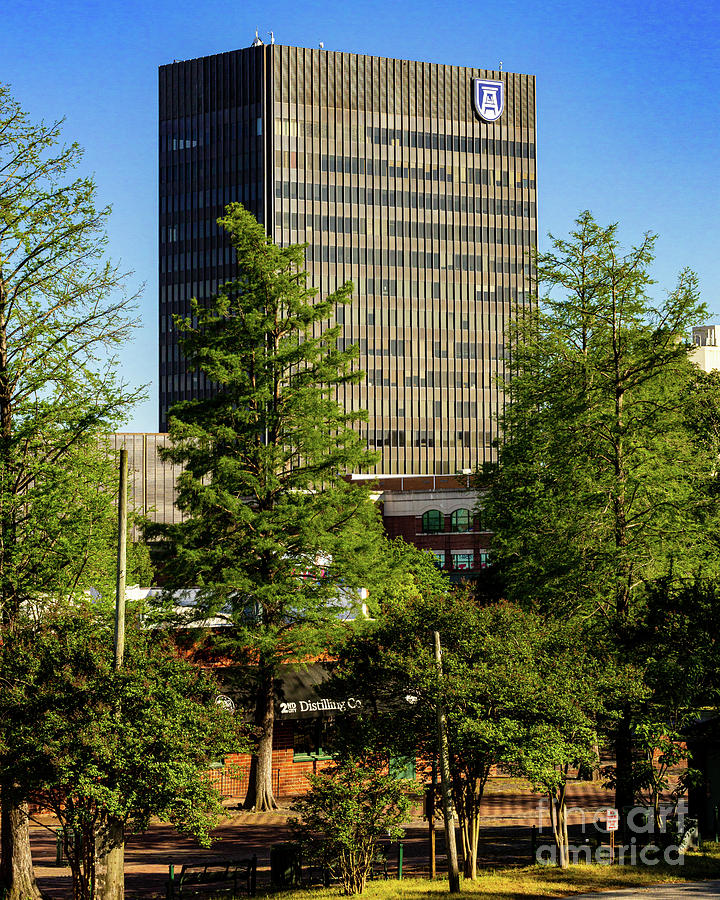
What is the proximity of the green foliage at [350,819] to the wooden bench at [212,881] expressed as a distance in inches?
69.9

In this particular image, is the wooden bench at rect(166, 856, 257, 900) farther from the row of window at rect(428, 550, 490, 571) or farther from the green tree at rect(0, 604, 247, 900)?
the row of window at rect(428, 550, 490, 571)

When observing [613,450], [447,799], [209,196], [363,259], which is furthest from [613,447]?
[209,196]

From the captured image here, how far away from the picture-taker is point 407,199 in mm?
143875

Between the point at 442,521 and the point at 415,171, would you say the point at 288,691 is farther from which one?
the point at 415,171

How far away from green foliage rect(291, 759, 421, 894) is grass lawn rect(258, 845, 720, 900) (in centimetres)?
55

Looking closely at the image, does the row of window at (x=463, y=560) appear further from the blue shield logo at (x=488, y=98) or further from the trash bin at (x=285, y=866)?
the blue shield logo at (x=488, y=98)

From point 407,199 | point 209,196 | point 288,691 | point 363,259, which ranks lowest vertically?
point 288,691

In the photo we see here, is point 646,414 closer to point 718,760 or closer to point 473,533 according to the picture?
point 718,760

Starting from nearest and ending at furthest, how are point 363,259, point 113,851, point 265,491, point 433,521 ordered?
1. point 113,851
2. point 265,491
3. point 433,521
4. point 363,259

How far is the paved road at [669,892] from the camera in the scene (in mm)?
20609

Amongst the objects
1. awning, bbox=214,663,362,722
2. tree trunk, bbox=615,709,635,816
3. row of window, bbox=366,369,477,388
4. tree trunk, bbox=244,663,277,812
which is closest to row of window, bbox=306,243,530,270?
row of window, bbox=366,369,477,388

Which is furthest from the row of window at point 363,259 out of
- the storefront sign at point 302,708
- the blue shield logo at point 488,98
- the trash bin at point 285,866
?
the trash bin at point 285,866

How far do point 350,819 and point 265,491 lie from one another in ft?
44.2

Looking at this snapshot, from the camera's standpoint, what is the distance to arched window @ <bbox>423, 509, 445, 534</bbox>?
94.1 m
